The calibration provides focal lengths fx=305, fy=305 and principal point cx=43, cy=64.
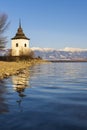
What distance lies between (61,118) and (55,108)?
6.61 feet

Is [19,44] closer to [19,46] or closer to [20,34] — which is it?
[19,46]

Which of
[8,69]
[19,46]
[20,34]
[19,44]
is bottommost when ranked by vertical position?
[8,69]

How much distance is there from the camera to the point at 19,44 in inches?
4924

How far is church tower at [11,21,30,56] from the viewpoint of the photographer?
403ft

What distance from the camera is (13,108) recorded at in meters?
12.5

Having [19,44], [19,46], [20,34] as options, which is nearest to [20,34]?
[20,34]

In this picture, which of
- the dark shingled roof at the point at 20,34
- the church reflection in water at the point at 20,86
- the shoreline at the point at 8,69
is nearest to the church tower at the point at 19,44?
the dark shingled roof at the point at 20,34

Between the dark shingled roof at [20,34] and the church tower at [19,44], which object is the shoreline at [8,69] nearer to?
Result: the church tower at [19,44]

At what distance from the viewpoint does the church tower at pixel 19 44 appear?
122812mm

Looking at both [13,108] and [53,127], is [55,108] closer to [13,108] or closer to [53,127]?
[13,108]

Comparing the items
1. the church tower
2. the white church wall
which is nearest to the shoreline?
the church tower

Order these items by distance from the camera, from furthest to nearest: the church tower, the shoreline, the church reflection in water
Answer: the church tower, the shoreline, the church reflection in water

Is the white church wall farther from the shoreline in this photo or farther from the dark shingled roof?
the shoreline

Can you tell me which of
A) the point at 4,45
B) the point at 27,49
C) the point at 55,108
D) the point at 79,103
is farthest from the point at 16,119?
the point at 27,49
